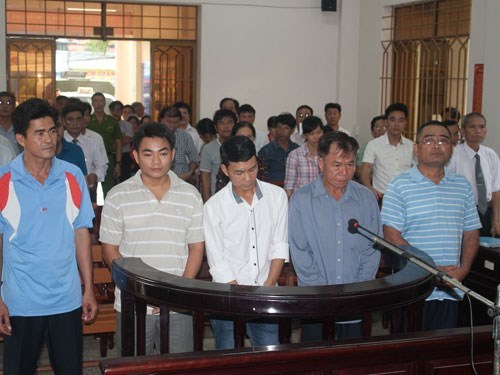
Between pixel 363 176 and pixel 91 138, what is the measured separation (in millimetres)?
2250

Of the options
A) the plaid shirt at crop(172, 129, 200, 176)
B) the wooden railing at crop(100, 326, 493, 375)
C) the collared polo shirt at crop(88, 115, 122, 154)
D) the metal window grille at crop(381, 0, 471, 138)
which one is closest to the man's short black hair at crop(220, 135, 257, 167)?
the wooden railing at crop(100, 326, 493, 375)

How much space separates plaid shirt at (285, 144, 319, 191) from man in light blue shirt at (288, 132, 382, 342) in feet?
8.32

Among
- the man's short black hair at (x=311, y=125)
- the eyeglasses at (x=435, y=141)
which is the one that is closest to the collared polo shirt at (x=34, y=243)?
the eyeglasses at (x=435, y=141)

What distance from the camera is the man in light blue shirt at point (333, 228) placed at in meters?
3.10

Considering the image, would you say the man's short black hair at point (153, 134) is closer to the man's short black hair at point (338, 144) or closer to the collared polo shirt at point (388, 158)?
the man's short black hair at point (338, 144)

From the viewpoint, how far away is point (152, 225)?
3.00 metres

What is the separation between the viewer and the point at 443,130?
3.54m

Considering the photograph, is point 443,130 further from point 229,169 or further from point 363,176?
point 363,176

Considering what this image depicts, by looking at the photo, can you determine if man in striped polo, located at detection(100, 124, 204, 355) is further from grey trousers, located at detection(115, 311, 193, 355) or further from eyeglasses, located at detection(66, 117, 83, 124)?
eyeglasses, located at detection(66, 117, 83, 124)

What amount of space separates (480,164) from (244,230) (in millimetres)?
3037

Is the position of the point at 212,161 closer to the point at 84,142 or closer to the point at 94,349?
the point at 84,142

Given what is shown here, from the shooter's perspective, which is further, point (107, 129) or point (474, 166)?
point (107, 129)

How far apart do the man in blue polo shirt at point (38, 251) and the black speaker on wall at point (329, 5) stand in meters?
8.28

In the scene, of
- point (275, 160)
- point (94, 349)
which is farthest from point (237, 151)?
point (275, 160)
